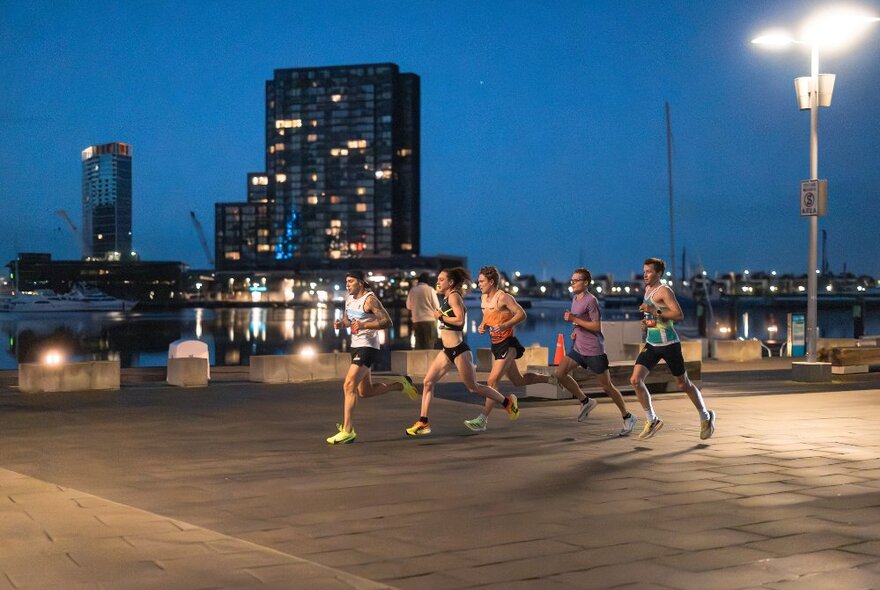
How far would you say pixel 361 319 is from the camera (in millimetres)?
11797

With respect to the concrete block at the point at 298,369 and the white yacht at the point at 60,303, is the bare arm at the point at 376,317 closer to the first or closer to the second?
the concrete block at the point at 298,369

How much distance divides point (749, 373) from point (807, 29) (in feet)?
22.7

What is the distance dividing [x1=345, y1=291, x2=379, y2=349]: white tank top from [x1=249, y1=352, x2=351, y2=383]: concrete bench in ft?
25.6

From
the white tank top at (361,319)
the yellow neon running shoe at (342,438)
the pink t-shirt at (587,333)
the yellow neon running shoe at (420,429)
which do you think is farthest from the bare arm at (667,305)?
the yellow neon running shoe at (342,438)

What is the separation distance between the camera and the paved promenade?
613cm

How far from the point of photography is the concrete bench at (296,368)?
19.8 metres

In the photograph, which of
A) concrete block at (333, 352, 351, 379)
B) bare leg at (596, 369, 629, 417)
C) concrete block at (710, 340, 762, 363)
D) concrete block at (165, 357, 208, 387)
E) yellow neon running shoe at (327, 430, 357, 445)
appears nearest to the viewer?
yellow neon running shoe at (327, 430, 357, 445)

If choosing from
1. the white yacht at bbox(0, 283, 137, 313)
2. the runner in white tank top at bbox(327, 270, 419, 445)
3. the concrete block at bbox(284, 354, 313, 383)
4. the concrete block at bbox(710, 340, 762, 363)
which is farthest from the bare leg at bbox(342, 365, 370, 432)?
the white yacht at bbox(0, 283, 137, 313)

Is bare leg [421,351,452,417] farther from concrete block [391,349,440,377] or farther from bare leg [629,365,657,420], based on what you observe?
concrete block [391,349,440,377]

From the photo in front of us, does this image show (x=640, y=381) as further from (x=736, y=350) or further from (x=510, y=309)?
(x=736, y=350)

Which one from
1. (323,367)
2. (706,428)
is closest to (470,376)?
(706,428)

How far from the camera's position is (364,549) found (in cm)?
672

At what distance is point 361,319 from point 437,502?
387 cm

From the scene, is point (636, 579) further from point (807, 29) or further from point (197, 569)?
point (807, 29)
